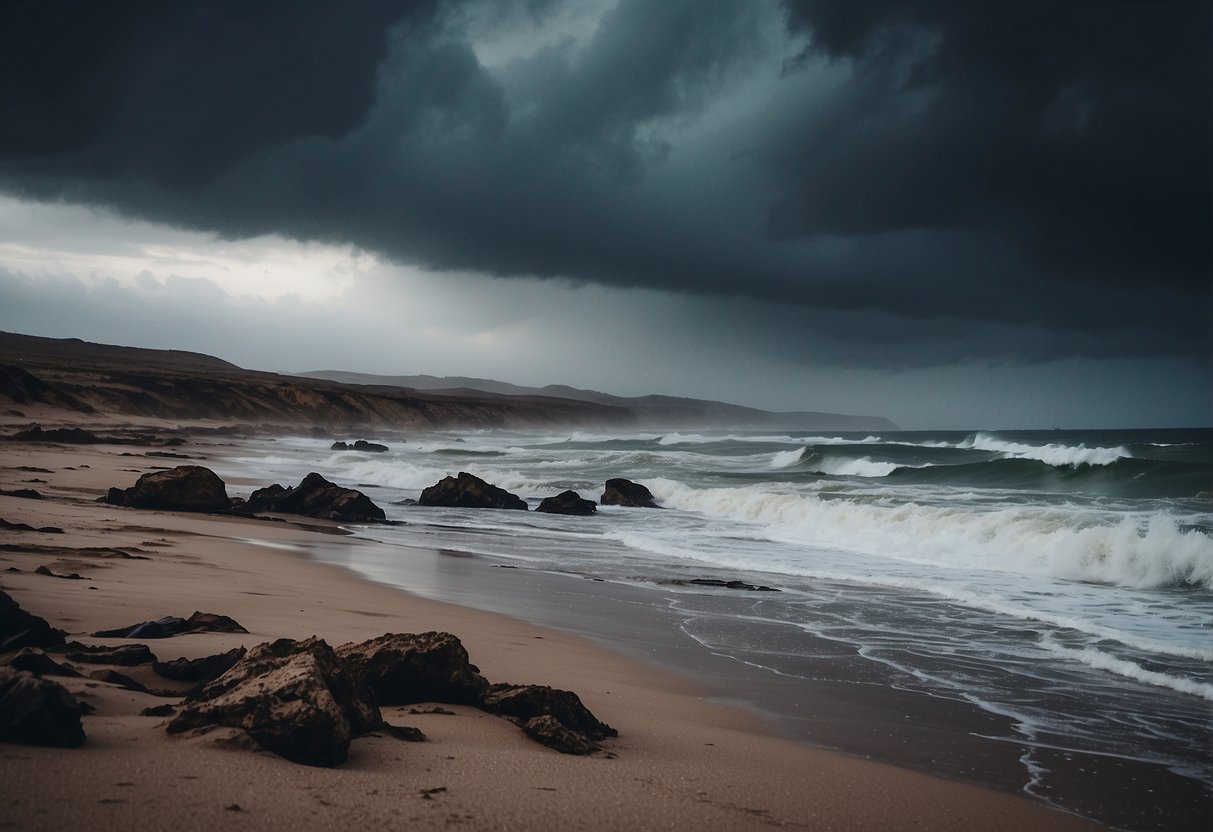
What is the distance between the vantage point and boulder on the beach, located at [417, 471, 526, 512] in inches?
882

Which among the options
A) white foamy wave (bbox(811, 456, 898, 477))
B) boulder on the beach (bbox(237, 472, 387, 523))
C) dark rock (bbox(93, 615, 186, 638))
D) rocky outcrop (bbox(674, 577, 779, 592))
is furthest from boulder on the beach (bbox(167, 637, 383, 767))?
white foamy wave (bbox(811, 456, 898, 477))

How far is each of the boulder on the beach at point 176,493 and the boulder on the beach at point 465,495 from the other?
628 cm

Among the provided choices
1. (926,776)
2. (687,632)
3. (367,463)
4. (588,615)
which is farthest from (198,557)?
(367,463)

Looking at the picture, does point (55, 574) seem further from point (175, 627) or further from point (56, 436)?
point (56, 436)

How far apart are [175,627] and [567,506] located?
16.5 metres

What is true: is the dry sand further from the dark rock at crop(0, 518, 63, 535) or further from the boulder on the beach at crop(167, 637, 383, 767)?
the dark rock at crop(0, 518, 63, 535)

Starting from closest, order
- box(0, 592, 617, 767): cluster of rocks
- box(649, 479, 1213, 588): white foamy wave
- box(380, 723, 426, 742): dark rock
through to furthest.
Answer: box(0, 592, 617, 767): cluster of rocks < box(380, 723, 426, 742): dark rock < box(649, 479, 1213, 588): white foamy wave

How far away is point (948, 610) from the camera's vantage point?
10.3 metres

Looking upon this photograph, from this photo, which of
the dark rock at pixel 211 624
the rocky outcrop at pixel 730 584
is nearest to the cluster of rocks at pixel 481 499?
the rocky outcrop at pixel 730 584

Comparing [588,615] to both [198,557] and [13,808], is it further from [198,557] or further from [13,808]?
[13,808]

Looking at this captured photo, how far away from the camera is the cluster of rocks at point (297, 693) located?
10.4ft

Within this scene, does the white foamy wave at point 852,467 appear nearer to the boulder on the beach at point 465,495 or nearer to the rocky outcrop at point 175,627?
the boulder on the beach at point 465,495

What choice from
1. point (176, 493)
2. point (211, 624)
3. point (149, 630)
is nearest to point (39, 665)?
point (149, 630)

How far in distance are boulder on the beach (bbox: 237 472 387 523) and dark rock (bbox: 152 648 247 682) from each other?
13741mm
